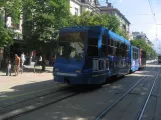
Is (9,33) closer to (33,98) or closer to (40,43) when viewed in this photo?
(40,43)

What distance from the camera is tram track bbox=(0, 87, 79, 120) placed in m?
9.02

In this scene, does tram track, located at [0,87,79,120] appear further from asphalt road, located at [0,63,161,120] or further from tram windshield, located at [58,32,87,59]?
tram windshield, located at [58,32,87,59]

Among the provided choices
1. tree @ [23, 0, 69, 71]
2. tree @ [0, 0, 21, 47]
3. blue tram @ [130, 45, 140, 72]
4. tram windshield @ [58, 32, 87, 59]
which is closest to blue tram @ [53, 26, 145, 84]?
tram windshield @ [58, 32, 87, 59]

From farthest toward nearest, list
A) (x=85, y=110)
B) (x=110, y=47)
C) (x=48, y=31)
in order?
(x=48, y=31)
(x=110, y=47)
(x=85, y=110)

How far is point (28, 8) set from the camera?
91.3ft

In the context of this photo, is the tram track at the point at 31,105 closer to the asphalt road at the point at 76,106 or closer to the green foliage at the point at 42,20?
the asphalt road at the point at 76,106

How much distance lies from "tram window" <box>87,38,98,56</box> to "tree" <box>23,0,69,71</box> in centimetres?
1262

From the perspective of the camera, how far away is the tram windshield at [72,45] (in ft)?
47.8

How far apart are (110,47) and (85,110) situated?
25.6ft

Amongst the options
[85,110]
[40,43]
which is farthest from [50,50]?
[85,110]

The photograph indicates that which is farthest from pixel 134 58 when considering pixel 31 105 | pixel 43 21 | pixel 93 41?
pixel 31 105

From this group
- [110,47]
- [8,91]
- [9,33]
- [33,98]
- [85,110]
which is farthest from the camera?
[9,33]

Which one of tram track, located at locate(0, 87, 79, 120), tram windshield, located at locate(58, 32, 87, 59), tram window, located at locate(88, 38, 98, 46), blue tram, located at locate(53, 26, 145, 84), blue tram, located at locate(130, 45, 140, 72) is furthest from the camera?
blue tram, located at locate(130, 45, 140, 72)

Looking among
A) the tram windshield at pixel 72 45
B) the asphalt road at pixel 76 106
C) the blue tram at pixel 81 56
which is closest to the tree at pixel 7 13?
the tram windshield at pixel 72 45
